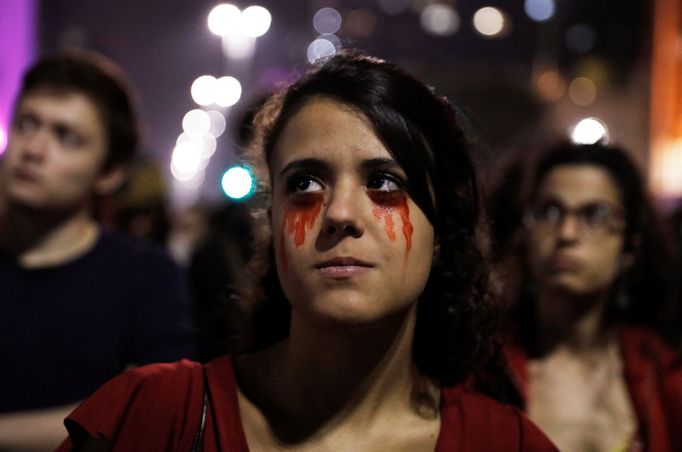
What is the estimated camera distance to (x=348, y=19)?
16.9 meters

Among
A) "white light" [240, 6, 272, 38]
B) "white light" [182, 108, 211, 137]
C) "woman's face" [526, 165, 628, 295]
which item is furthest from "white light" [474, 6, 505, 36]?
"white light" [182, 108, 211, 137]

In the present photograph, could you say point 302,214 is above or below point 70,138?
below

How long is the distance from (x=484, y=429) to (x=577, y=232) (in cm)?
168

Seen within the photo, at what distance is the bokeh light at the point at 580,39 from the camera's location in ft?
61.1

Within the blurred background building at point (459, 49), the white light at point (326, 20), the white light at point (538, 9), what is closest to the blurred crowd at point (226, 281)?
the blurred background building at point (459, 49)

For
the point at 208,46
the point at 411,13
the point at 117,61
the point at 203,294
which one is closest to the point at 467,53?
the point at 411,13

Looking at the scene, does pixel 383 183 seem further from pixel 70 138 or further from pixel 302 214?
pixel 70 138

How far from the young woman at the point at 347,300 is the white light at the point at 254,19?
437 inches

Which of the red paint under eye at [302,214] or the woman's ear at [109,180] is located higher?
the woman's ear at [109,180]

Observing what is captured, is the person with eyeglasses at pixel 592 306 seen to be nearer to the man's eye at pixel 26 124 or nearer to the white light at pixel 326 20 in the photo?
the man's eye at pixel 26 124

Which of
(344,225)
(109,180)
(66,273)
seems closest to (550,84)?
(109,180)

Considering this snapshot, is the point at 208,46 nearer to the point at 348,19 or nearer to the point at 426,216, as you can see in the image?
the point at 348,19

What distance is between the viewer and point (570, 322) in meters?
4.00

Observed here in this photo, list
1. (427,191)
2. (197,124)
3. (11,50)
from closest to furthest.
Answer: (427,191) < (11,50) < (197,124)
